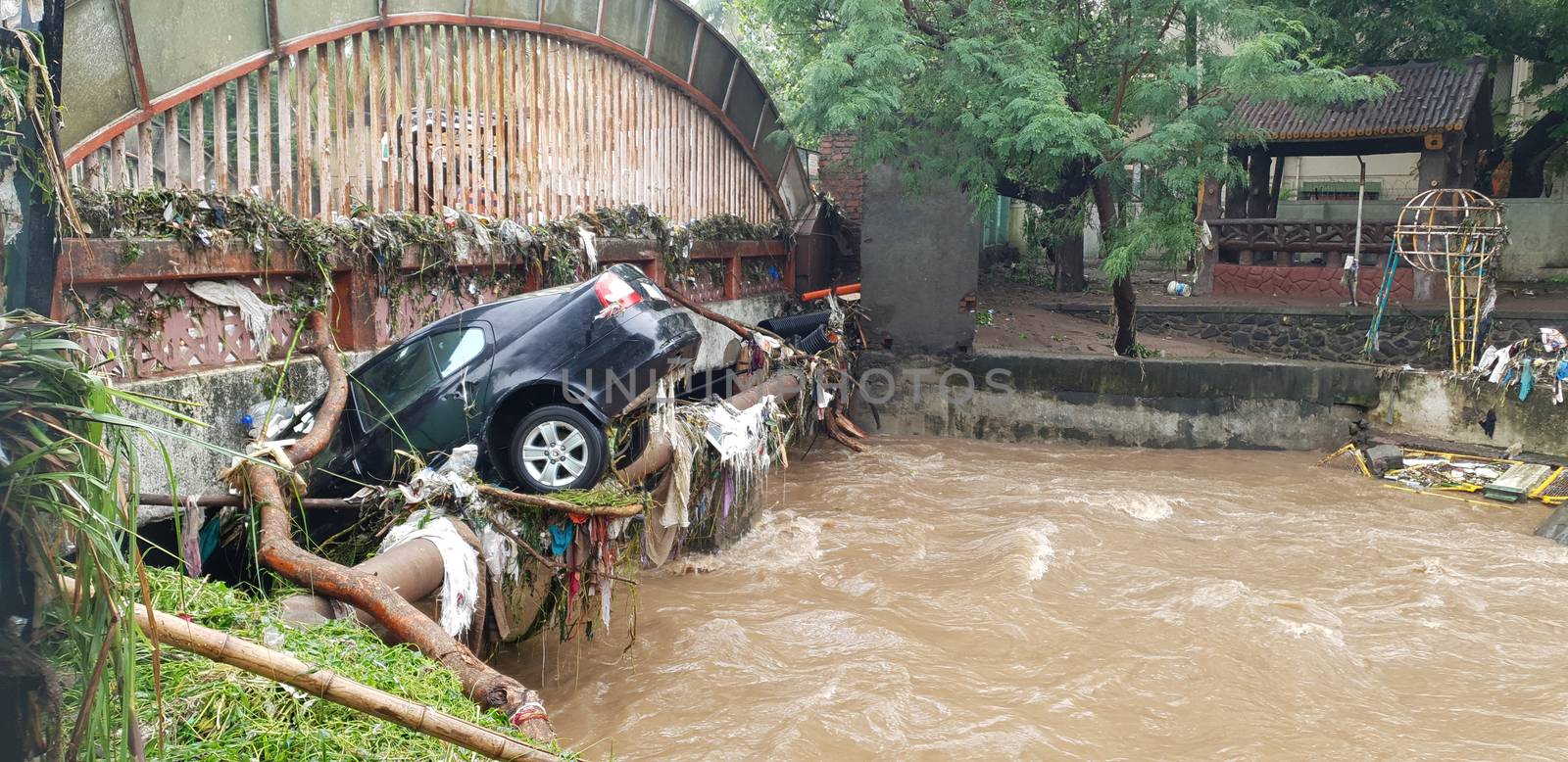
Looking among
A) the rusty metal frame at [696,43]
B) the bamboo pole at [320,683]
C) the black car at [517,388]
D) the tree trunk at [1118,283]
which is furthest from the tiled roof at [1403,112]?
the bamboo pole at [320,683]

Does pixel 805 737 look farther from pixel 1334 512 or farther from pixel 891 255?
pixel 891 255

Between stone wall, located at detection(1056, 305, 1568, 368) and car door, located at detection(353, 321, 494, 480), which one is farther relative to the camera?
stone wall, located at detection(1056, 305, 1568, 368)

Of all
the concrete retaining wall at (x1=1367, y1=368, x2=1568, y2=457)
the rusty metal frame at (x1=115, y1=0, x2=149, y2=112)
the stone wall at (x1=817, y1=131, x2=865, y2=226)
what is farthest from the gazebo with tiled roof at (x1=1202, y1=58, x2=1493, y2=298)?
the rusty metal frame at (x1=115, y1=0, x2=149, y2=112)

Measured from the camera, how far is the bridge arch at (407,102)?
20.6ft

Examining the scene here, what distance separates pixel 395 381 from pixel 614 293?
1.41 metres

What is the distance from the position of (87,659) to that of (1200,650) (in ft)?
20.3

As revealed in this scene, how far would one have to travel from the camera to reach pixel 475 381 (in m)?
6.45

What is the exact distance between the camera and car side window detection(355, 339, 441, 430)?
6469 mm

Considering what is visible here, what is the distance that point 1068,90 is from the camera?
506 inches

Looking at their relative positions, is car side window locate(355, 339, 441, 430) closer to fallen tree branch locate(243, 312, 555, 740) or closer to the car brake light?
the car brake light

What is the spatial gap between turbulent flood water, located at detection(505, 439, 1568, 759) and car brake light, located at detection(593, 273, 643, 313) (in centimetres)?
201

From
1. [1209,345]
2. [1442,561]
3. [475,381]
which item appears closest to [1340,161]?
[1209,345]

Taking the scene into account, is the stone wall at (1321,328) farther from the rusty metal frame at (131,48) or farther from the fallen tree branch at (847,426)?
the rusty metal frame at (131,48)

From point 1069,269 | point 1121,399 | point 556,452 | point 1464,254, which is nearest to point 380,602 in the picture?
point 556,452
